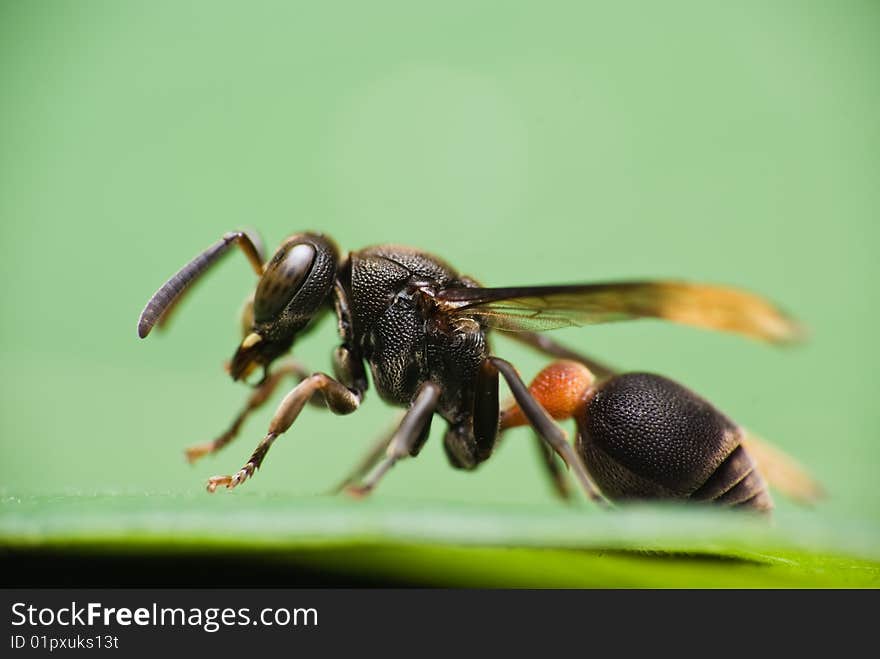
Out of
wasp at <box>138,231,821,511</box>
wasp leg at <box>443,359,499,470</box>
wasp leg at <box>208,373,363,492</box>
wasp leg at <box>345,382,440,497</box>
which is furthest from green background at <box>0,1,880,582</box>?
wasp leg at <box>345,382,440,497</box>

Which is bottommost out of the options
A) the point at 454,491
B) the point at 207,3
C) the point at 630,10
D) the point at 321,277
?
the point at 454,491

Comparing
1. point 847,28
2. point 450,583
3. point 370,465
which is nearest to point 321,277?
point 370,465

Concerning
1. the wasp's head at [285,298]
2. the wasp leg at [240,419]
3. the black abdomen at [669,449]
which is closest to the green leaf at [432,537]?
the black abdomen at [669,449]

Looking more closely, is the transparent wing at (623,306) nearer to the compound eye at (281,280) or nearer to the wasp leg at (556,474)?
the compound eye at (281,280)

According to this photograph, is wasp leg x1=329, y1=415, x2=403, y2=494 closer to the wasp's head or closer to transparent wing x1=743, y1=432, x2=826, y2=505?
the wasp's head

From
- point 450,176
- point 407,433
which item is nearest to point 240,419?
point 407,433

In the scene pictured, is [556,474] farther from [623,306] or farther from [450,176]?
[450,176]

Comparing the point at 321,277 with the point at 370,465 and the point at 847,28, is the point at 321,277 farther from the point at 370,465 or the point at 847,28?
the point at 847,28
